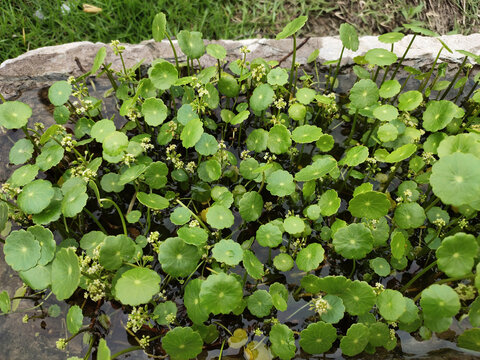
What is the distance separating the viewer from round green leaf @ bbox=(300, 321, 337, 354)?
1.95m

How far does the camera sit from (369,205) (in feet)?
7.33

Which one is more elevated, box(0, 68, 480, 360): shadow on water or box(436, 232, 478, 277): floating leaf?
box(436, 232, 478, 277): floating leaf

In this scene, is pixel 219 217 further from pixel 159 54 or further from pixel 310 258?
pixel 159 54

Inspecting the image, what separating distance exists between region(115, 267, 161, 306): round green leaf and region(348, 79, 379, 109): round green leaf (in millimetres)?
1684

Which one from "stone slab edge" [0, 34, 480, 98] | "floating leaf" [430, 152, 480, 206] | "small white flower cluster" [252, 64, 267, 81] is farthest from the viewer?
"stone slab edge" [0, 34, 480, 98]

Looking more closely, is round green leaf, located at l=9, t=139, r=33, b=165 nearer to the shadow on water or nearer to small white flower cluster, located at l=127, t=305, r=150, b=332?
the shadow on water

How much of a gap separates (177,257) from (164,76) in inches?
49.2

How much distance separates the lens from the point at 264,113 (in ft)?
9.61

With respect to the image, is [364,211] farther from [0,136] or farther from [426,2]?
[426,2]

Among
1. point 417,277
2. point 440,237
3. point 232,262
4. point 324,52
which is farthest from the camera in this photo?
point 324,52

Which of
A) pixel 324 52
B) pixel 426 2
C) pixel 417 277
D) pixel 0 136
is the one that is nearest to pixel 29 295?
pixel 0 136

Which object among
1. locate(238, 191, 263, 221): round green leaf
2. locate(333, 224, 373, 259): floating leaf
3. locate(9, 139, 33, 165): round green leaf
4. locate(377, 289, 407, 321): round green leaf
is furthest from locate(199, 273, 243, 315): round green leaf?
locate(9, 139, 33, 165): round green leaf

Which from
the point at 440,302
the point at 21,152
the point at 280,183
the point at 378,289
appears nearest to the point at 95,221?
the point at 21,152

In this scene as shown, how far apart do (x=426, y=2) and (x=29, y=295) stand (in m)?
4.67
